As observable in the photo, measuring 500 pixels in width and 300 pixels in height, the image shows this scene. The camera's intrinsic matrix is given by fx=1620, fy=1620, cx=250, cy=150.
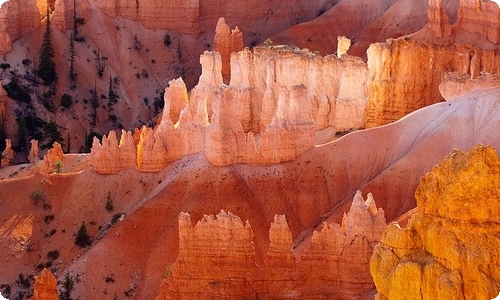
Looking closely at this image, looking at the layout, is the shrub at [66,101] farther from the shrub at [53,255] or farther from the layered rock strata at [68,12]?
the shrub at [53,255]

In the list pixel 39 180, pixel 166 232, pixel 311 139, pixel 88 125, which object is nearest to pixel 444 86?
pixel 311 139

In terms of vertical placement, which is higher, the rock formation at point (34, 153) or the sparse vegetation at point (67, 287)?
the rock formation at point (34, 153)

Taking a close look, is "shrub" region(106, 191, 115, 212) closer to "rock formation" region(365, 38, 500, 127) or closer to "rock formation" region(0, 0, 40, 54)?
"rock formation" region(365, 38, 500, 127)

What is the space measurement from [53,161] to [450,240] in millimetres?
54995

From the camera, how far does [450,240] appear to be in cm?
3619

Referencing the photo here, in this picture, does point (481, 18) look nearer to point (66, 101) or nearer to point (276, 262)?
point (66, 101)

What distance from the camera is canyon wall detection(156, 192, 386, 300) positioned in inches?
2286

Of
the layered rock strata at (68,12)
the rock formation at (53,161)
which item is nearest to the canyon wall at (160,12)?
the layered rock strata at (68,12)

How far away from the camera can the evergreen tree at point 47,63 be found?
4491 inches

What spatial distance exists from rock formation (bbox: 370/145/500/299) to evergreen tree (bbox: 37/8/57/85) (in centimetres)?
7862

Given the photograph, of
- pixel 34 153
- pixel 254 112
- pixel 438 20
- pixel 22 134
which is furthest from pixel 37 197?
pixel 438 20

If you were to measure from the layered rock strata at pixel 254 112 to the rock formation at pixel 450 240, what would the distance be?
1593 inches

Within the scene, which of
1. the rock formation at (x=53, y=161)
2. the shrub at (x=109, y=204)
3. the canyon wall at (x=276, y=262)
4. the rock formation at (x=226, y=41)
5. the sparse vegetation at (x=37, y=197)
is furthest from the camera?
the rock formation at (x=226, y=41)

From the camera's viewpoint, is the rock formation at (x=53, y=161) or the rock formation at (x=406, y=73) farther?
the rock formation at (x=53, y=161)
